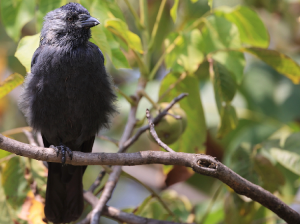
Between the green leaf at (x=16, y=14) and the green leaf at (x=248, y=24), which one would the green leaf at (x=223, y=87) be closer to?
the green leaf at (x=248, y=24)

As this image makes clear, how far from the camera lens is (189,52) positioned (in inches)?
117

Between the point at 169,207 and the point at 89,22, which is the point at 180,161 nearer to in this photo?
the point at 169,207

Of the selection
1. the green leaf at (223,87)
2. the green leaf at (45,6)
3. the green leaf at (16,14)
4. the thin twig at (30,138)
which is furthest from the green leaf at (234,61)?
the thin twig at (30,138)

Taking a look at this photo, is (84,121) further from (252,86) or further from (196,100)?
(252,86)

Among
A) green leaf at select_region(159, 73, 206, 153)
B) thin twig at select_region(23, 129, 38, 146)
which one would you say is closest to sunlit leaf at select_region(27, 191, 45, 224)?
thin twig at select_region(23, 129, 38, 146)

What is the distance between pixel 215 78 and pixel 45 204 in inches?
67.9

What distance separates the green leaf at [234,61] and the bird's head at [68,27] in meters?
1.15

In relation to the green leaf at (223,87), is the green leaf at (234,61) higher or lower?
higher

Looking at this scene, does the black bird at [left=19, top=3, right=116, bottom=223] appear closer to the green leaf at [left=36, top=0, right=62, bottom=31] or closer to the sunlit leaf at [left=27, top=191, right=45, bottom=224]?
the sunlit leaf at [left=27, top=191, right=45, bottom=224]

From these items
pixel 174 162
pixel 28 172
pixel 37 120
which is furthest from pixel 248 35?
pixel 28 172

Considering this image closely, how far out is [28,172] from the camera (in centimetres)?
304

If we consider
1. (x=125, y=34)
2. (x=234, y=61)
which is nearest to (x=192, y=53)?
(x=234, y=61)

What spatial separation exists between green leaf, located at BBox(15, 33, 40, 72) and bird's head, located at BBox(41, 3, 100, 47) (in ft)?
1.58

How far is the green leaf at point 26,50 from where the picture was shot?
2.63 meters
